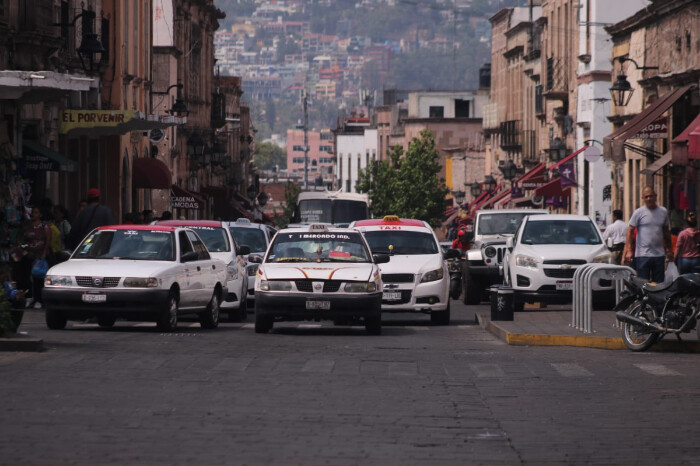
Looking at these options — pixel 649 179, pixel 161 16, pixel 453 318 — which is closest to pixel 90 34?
pixel 453 318

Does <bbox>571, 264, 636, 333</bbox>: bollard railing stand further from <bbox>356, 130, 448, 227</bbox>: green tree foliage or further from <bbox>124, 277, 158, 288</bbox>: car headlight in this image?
<bbox>356, 130, 448, 227</bbox>: green tree foliage

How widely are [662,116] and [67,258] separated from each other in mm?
22330

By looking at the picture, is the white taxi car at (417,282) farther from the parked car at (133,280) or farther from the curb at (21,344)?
the curb at (21,344)

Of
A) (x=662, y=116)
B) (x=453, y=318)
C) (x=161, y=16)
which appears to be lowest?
(x=453, y=318)

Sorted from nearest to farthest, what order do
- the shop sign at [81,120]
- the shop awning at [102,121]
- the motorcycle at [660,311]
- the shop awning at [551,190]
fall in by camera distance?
the motorcycle at [660,311] < the shop awning at [102,121] < the shop sign at [81,120] < the shop awning at [551,190]

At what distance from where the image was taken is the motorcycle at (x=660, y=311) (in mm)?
18453

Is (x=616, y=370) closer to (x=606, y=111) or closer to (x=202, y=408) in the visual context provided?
(x=202, y=408)

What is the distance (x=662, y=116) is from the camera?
1598 inches

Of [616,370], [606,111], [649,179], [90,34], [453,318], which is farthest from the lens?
[606,111]

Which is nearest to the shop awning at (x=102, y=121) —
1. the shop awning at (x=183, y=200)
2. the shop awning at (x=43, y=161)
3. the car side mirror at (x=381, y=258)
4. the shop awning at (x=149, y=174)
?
the shop awning at (x=43, y=161)

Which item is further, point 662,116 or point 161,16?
point 161,16

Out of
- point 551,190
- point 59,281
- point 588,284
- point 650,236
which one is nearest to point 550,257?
point 650,236

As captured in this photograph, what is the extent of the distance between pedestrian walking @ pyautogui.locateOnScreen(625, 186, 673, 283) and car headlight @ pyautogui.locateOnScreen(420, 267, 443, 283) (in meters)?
2.97

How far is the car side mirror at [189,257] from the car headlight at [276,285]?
1377 millimetres
